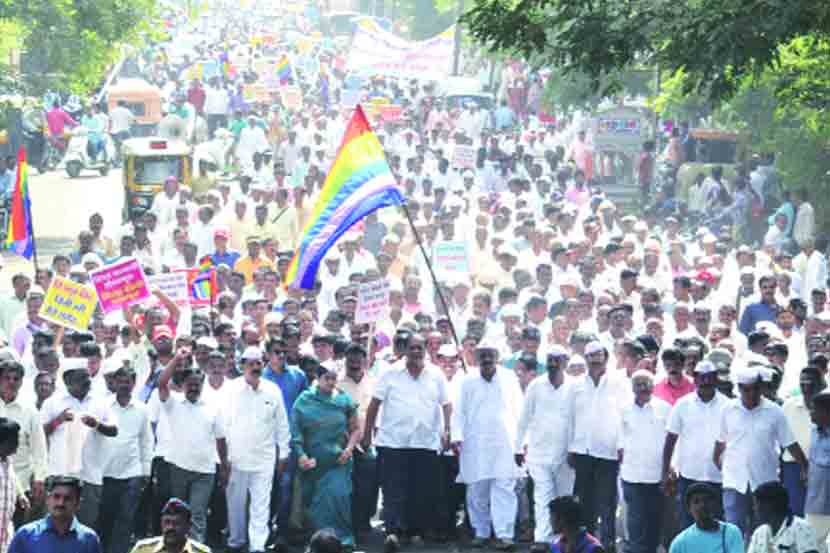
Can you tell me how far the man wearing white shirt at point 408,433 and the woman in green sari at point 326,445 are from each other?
379mm

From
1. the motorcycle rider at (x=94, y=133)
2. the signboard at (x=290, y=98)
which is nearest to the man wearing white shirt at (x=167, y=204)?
the motorcycle rider at (x=94, y=133)

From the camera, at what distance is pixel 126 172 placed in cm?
3114

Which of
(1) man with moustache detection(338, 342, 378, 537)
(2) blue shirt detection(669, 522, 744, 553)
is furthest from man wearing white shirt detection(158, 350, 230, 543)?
(2) blue shirt detection(669, 522, 744, 553)

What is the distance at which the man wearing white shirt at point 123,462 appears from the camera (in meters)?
13.3

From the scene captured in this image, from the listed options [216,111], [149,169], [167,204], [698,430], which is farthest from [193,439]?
[216,111]

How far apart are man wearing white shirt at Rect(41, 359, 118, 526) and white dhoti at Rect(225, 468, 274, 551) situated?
4.07 feet

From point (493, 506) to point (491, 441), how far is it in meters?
0.48

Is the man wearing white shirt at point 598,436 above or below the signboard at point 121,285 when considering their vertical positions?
below

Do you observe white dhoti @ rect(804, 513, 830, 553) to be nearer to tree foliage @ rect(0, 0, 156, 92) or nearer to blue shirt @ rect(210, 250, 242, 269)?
blue shirt @ rect(210, 250, 242, 269)

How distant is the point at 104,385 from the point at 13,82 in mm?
16642

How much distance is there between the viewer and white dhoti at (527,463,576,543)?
46.7ft

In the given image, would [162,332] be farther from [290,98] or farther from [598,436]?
[290,98]

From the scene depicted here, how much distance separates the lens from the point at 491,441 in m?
14.6

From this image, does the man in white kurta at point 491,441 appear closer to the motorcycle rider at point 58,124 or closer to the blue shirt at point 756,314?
the blue shirt at point 756,314
